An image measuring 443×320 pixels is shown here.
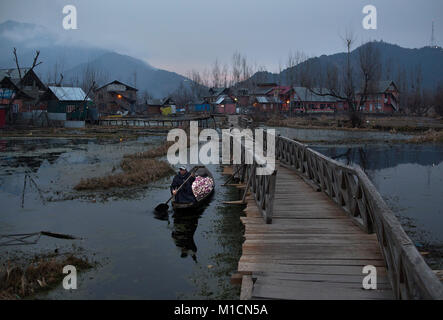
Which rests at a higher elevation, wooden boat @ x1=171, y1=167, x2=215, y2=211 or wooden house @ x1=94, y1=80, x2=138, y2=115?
wooden house @ x1=94, y1=80, x2=138, y2=115

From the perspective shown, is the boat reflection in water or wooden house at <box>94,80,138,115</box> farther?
wooden house at <box>94,80,138,115</box>

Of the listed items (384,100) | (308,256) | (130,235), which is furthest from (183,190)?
(384,100)

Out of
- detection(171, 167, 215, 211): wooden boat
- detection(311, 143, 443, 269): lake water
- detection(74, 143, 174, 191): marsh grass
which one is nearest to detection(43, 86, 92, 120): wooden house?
detection(74, 143, 174, 191): marsh grass

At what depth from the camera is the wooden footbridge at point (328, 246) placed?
A: 226 inches

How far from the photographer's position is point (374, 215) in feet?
24.8

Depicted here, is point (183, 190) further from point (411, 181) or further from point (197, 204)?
point (411, 181)

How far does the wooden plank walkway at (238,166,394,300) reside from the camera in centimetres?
634

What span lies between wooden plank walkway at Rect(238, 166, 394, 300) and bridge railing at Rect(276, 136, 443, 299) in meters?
0.35

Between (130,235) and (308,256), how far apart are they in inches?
242

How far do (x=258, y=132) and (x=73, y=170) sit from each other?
11.6m

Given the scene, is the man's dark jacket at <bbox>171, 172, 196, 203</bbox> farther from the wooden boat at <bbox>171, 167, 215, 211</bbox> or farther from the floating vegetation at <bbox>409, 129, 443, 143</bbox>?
the floating vegetation at <bbox>409, 129, 443, 143</bbox>

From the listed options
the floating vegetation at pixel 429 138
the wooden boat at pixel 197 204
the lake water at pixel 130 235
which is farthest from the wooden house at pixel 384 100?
the wooden boat at pixel 197 204

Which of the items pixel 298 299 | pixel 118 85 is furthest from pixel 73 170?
pixel 118 85
